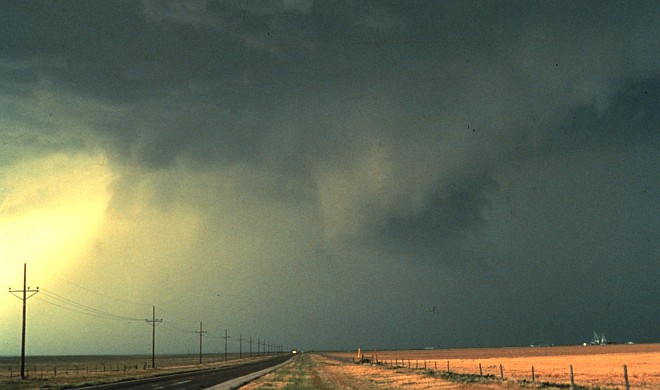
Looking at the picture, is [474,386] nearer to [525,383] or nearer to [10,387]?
[525,383]

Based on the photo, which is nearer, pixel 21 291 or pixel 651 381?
pixel 651 381

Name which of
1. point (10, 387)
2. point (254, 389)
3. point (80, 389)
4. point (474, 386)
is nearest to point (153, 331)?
point (10, 387)

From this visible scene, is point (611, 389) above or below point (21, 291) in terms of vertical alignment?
below

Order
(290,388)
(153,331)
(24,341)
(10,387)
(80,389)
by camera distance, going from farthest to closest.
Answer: (153,331) < (24,341) < (10,387) < (80,389) < (290,388)

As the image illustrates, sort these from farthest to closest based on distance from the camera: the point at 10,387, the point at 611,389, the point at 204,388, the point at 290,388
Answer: the point at 10,387 → the point at 204,388 → the point at 290,388 → the point at 611,389

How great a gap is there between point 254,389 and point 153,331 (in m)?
87.6

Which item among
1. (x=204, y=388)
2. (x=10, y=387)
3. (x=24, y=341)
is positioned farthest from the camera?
(x=24, y=341)

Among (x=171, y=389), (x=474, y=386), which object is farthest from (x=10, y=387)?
(x=474, y=386)

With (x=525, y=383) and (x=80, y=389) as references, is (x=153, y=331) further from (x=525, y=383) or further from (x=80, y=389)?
(x=525, y=383)

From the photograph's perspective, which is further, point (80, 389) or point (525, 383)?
point (80, 389)

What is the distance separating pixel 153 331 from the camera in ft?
413

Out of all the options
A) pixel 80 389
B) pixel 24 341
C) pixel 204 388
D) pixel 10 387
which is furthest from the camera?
pixel 24 341

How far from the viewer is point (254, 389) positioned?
45625 mm

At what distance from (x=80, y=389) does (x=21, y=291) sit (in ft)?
101
